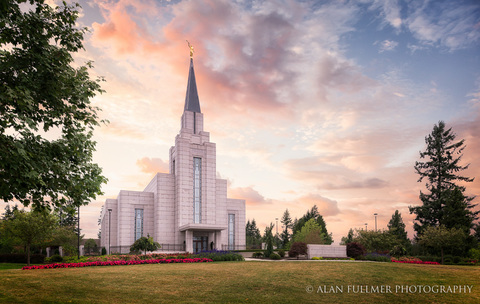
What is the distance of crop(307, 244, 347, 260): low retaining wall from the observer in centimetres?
3500

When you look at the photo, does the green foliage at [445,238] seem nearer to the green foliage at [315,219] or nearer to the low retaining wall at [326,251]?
the low retaining wall at [326,251]

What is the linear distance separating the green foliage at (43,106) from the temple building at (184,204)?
38.0 meters

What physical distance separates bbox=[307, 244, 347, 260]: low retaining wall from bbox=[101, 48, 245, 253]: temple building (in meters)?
16.9

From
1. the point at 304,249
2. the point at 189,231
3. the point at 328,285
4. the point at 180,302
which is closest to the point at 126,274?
the point at 180,302

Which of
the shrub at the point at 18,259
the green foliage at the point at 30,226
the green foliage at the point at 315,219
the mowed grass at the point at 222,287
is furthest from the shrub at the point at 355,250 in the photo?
the green foliage at the point at 315,219

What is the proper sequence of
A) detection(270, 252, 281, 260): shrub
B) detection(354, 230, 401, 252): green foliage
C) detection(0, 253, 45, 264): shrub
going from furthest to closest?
detection(354, 230, 401, 252): green foliage
detection(0, 253, 45, 264): shrub
detection(270, 252, 281, 260): shrub

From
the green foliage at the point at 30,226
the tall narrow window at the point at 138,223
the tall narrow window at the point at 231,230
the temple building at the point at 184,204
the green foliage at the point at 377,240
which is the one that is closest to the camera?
the green foliage at the point at 30,226

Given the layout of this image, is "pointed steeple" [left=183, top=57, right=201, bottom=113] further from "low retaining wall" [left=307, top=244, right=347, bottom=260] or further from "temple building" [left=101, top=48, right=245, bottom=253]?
"low retaining wall" [left=307, top=244, right=347, bottom=260]

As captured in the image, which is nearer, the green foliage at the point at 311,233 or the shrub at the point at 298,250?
the shrub at the point at 298,250

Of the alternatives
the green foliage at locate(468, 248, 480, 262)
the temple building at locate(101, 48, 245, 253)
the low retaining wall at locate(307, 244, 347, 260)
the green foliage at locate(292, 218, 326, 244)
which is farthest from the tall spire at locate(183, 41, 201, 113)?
the green foliage at locate(468, 248, 480, 262)

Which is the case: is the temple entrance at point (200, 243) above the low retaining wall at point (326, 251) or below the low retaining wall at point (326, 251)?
below

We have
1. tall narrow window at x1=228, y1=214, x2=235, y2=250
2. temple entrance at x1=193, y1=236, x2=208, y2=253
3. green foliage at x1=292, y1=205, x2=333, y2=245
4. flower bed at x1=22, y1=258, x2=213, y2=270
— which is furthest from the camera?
green foliage at x1=292, y1=205, x2=333, y2=245

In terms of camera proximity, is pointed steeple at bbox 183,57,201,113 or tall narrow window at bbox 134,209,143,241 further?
pointed steeple at bbox 183,57,201,113

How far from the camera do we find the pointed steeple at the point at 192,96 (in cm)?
5574
